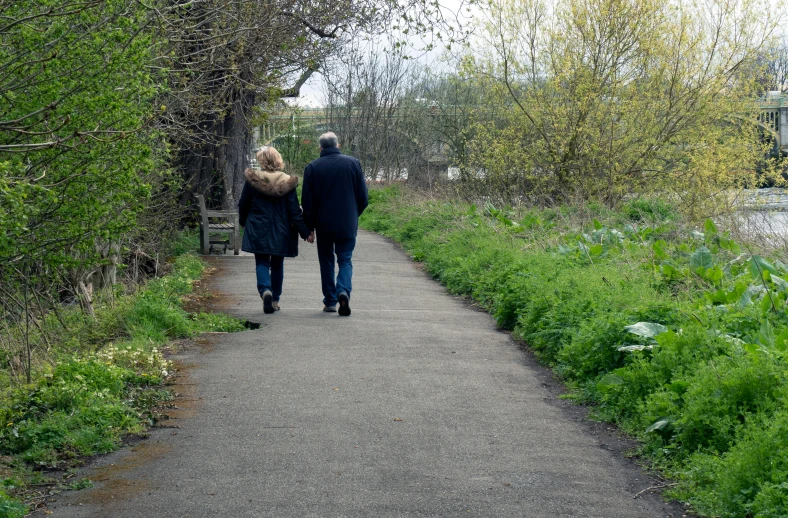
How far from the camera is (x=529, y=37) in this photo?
23016mm

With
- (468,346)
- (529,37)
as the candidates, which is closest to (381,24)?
(529,37)

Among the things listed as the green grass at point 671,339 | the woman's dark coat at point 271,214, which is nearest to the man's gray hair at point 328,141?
the woman's dark coat at point 271,214

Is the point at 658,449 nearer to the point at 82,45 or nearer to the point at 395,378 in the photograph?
the point at 395,378

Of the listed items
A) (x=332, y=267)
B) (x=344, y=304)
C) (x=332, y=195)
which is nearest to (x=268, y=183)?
(x=332, y=195)

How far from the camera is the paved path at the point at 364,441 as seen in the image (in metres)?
4.89

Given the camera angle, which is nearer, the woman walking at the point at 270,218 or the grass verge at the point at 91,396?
the grass verge at the point at 91,396

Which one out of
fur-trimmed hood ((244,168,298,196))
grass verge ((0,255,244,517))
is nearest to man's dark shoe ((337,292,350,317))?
grass verge ((0,255,244,517))

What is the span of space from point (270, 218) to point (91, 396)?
487 cm

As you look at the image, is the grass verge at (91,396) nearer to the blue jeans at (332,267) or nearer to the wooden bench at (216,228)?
the blue jeans at (332,267)

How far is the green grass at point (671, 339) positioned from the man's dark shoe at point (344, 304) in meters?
1.67

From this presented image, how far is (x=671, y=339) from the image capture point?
22.6 ft

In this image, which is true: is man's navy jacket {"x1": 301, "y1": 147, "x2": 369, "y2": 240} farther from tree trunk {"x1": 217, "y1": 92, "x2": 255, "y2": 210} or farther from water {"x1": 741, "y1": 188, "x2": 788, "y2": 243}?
tree trunk {"x1": 217, "y1": 92, "x2": 255, "y2": 210}

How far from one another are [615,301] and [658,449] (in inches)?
129

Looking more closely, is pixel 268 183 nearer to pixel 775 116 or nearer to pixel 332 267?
pixel 332 267
